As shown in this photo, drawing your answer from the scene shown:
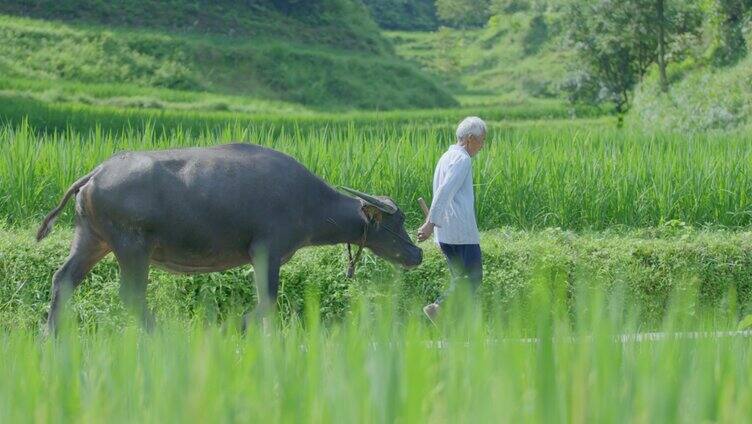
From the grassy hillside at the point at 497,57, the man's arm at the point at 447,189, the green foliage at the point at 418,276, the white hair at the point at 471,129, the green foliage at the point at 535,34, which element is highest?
the white hair at the point at 471,129

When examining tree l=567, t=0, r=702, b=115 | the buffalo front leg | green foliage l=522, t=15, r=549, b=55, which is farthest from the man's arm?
green foliage l=522, t=15, r=549, b=55

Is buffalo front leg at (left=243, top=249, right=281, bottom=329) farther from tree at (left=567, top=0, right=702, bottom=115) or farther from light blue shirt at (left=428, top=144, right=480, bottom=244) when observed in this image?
tree at (left=567, top=0, right=702, bottom=115)

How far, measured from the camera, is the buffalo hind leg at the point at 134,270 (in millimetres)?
6176

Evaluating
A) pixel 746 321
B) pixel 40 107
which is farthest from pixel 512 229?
Answer: pixel 40 107

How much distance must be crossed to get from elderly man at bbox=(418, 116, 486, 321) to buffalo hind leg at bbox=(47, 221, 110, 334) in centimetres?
164

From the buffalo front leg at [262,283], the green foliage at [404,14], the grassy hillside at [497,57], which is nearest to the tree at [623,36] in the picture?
the grassy hillside at [497,57]

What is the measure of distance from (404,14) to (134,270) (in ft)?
223

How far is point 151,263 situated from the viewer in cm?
643

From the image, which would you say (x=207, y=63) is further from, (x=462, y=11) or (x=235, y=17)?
(x=462, y=11)

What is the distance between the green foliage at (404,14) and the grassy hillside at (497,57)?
2.35m

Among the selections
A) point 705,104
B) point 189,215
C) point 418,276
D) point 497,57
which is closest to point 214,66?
point 705,104

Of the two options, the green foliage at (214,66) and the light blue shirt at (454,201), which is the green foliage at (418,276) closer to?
the light blue shirt at (454,201)

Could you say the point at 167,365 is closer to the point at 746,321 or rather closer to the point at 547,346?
the point at 547,346

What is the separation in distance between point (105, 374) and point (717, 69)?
24.5 m
